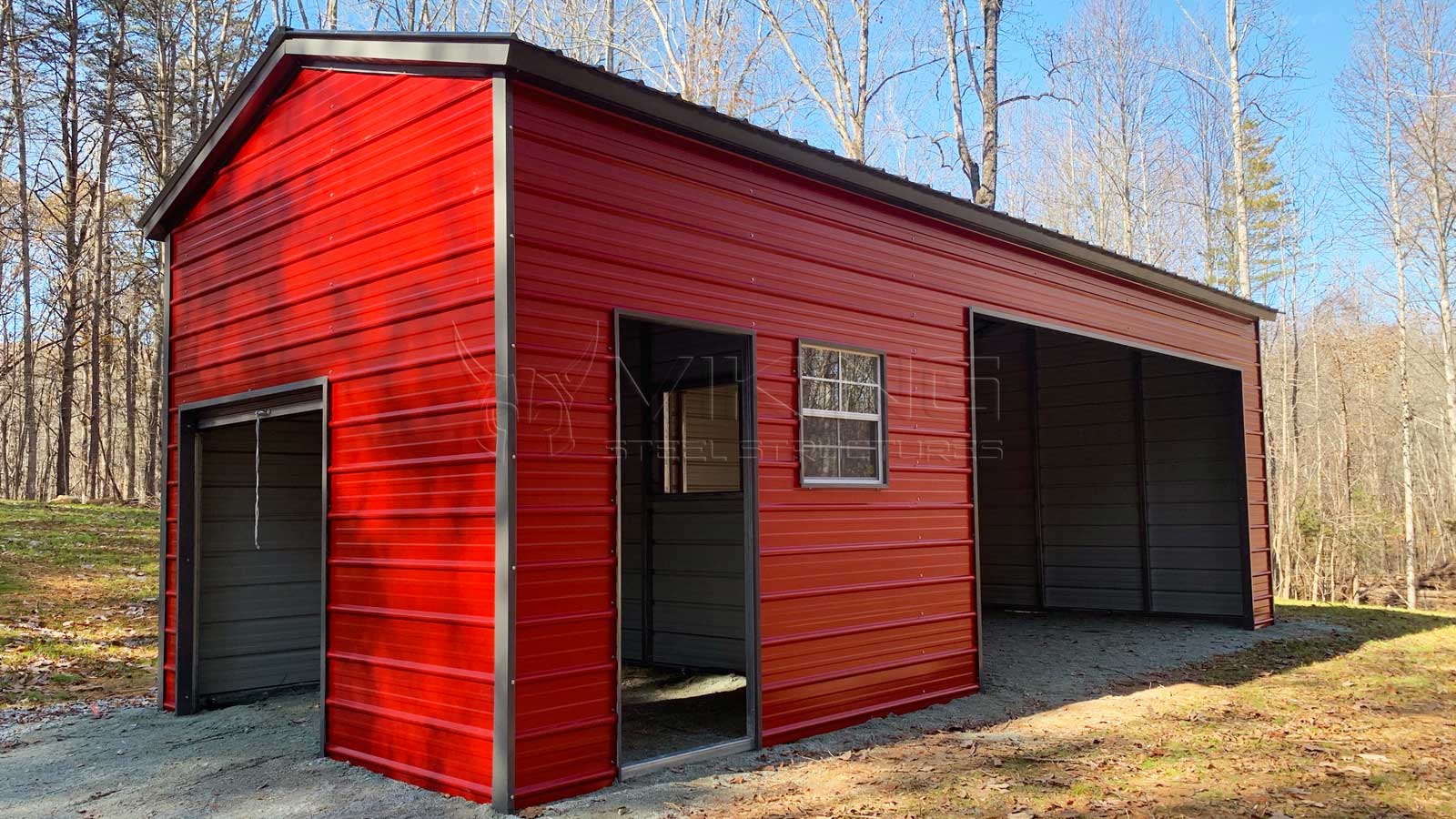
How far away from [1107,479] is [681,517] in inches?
263

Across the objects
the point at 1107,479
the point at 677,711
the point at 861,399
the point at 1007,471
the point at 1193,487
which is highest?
the point at 861,399

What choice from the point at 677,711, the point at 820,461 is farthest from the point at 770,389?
the point at 677,711

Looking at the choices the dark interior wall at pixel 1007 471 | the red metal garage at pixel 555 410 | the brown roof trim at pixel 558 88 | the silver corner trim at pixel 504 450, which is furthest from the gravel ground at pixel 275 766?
the dark interior wall at pixel 1007 471

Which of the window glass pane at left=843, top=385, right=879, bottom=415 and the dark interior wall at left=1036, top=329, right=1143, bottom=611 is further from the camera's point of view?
the dark interior wall at left=1036, top=329, right=1143, bottom=611

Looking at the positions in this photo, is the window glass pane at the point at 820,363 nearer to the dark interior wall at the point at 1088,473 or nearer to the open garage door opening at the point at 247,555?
the open garage door opening at the point at 247,555

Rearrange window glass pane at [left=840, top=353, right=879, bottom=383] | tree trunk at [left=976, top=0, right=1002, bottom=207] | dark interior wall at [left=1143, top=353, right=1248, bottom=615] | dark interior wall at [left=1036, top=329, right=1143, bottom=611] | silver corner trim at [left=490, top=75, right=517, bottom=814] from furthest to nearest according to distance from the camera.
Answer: tree trunk at [left=976, top=0, right=1002, bottom=207] → dark interior wall at [left=1036, top=329, right=1143, bottom=611] → dark interior wall at [left=1143, top=353, right=1248, bottom=615] → window glass pane at [left=840, top=353, right=879, bottom=383] → silver corner trim at [left=490, top=75, right=517, bottom=814]

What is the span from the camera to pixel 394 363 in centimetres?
543

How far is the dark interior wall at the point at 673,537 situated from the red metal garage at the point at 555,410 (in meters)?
0.03

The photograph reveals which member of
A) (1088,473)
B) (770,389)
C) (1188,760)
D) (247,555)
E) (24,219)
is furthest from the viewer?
(24,219)

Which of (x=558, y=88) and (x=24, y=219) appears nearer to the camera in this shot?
(x=558, y=88)

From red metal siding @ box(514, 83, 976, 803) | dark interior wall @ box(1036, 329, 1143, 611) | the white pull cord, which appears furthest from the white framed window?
dark interior wall @ box(1036, 329, 1143, 611)

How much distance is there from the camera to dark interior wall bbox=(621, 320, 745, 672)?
830cm

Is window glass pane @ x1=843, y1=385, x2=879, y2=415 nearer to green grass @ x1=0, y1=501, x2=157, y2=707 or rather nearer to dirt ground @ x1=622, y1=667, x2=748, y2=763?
dirt ground @ x1=622, y1=667, x2=748, y2=763

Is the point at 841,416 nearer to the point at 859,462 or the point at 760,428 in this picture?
the point at 859,462
